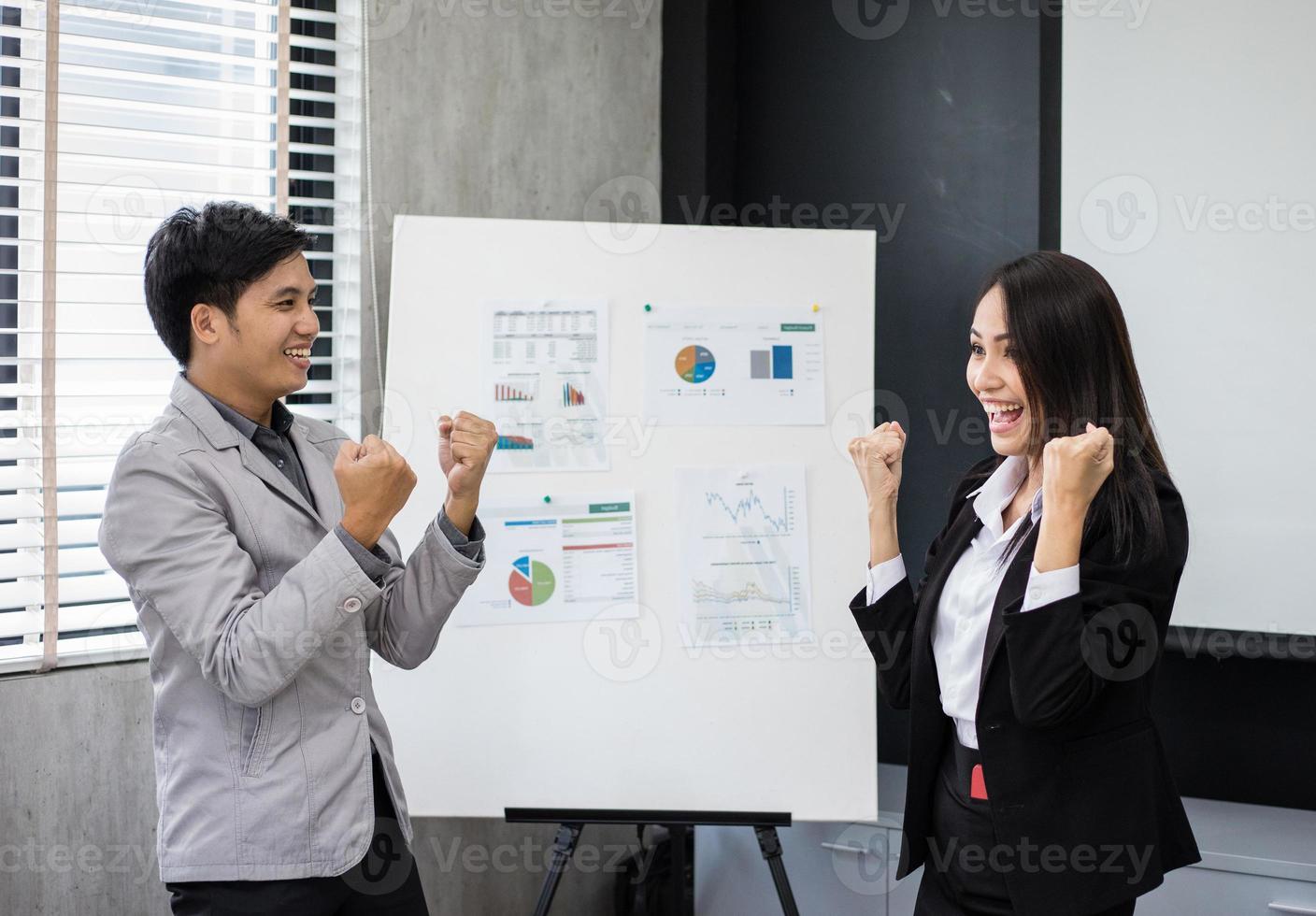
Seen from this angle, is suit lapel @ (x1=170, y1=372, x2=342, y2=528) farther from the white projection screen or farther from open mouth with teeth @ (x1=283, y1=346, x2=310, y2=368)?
the white projection screen

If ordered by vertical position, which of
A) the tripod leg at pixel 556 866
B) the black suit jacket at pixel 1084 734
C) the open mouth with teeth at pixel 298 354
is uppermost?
the open mouth with teeth at pixel 298 354

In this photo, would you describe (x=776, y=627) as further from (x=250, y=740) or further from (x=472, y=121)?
(x=472, y=121)

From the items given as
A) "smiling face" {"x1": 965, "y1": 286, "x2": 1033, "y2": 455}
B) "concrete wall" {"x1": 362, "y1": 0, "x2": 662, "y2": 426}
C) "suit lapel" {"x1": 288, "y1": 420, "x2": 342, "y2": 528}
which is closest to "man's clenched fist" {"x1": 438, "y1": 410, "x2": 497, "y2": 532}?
"suit lapel" {"x1": 288, "y1": 420, "x2": 342, "y2": 528}

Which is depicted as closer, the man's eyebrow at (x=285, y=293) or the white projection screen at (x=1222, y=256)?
the man's eyebrow at (x=285, y=293)

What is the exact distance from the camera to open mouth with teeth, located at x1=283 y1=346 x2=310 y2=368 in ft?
5.15

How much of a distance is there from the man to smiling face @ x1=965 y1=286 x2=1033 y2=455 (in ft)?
2.32

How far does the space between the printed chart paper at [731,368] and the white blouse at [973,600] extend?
0.77 meters

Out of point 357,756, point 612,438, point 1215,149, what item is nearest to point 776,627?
point 612,438

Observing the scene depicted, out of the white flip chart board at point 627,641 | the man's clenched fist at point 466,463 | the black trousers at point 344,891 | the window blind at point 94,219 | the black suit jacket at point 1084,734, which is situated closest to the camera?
the black suit jacket at point 1084,734

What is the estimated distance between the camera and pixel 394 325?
234cm

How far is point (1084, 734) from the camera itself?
54.9 inches

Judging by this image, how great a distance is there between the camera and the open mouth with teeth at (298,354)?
1.57 meters

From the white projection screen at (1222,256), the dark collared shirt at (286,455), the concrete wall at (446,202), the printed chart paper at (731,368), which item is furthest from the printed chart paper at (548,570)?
the white projection screen at (1222,256)

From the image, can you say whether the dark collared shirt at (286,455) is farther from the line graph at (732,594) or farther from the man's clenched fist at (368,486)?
the line graph at (732,594)
